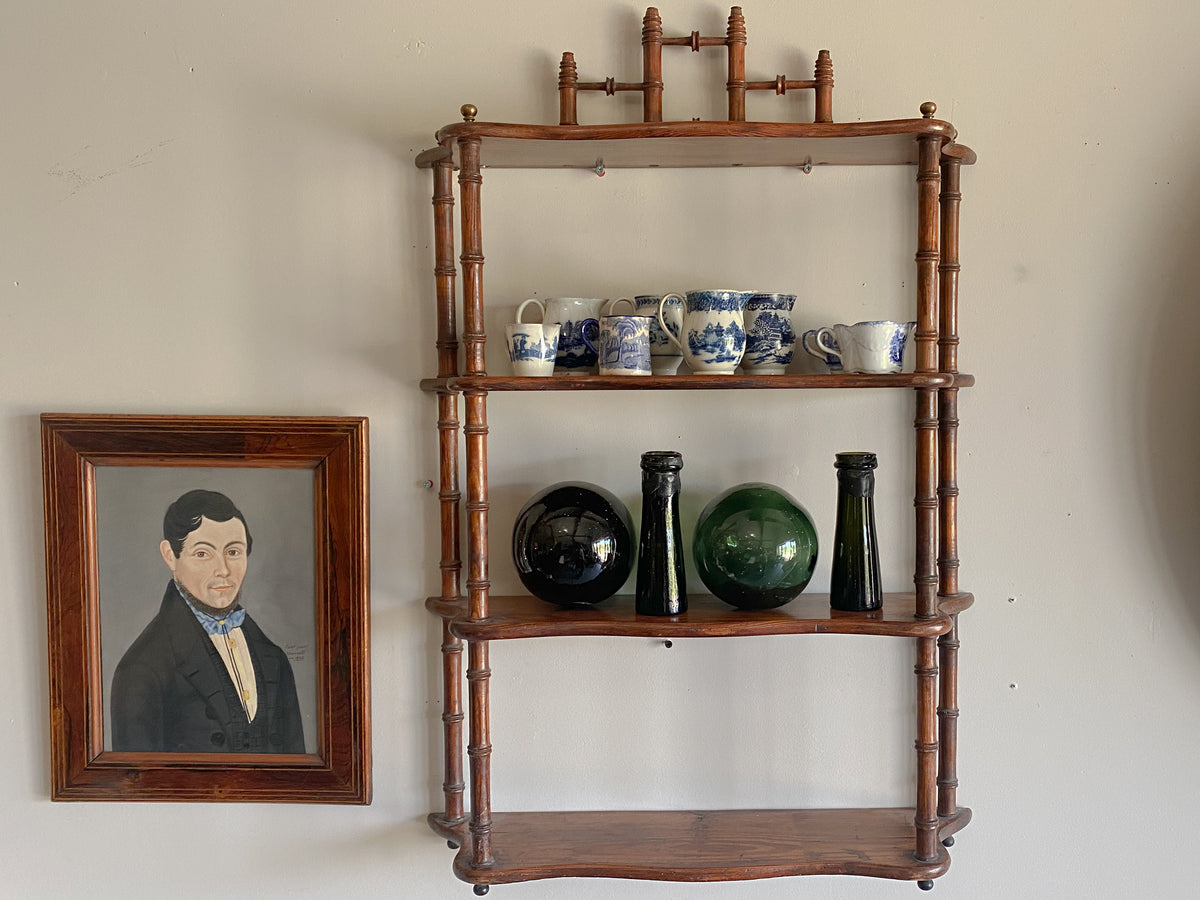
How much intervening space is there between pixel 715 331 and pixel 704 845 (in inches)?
22.9

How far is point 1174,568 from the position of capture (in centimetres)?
111

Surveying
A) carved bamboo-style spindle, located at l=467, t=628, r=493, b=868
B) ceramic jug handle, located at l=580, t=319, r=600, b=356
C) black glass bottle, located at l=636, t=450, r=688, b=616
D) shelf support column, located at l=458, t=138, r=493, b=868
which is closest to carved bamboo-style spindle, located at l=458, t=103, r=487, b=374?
shelf support column, located at l=458, t=138, r=493, b=868

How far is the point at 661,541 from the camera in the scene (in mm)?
1009

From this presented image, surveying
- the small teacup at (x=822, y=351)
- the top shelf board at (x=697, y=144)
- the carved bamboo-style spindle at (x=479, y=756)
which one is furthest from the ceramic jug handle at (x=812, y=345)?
the carved bamboo-style spindle at (x=479, y=756)

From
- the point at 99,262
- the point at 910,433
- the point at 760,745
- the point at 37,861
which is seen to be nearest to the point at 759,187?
the point at 910,433

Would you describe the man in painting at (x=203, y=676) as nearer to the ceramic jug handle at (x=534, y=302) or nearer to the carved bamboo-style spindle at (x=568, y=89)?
the ceramic jug handle at (x=534, y=302)

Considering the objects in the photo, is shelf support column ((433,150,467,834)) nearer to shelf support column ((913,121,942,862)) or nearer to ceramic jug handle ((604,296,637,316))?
ceramic jug handle ((604,296,637,316))

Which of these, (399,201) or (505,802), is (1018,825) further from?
(399,201)

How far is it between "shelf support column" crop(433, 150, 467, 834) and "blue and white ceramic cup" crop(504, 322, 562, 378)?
96 millimetres

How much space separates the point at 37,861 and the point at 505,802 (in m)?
0.58

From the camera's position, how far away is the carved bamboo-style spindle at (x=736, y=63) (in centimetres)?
104

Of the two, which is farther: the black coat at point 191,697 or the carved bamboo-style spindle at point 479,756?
the black coat at point 191,697

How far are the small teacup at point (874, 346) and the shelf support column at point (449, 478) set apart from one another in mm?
431

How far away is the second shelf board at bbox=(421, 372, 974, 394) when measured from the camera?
94 cm
